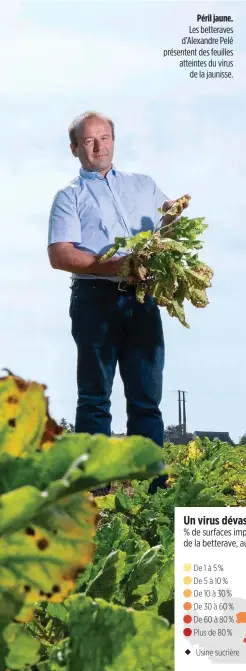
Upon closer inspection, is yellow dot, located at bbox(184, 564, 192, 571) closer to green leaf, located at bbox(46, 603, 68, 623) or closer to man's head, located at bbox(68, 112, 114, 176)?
green leaf, located at bbox(46, 603, 68, 623)

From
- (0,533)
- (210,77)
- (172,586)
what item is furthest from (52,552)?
(210,77)

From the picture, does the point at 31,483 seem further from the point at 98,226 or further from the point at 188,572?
the point at 98,226

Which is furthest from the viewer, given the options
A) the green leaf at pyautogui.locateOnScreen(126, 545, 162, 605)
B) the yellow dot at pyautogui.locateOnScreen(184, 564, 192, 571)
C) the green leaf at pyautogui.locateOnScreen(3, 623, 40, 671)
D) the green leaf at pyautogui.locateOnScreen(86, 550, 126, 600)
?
the yellow dot at pyautogui.locateOnScreen(184, 564, 192, 571)

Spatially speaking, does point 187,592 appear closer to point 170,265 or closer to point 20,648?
point 20,648

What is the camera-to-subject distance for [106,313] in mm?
4859

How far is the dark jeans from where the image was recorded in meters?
4.84

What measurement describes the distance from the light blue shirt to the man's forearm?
1.4 inches

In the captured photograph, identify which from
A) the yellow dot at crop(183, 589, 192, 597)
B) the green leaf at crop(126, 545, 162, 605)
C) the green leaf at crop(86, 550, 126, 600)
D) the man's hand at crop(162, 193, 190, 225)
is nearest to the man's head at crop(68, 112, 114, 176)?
the man's hand at crop(162, 193, 190, 225)

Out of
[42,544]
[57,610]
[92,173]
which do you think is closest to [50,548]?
[42,544]

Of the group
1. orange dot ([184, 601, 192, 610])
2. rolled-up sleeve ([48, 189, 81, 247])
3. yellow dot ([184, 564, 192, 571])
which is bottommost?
orange dot ([184, 601, 192, 610])

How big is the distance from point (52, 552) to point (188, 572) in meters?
1.04

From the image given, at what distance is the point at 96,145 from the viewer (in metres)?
4.71

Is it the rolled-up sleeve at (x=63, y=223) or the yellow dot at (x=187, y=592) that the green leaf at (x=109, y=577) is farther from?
the rolled-up sleeve at (x=63, y=223)

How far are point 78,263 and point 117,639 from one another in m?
3.90
